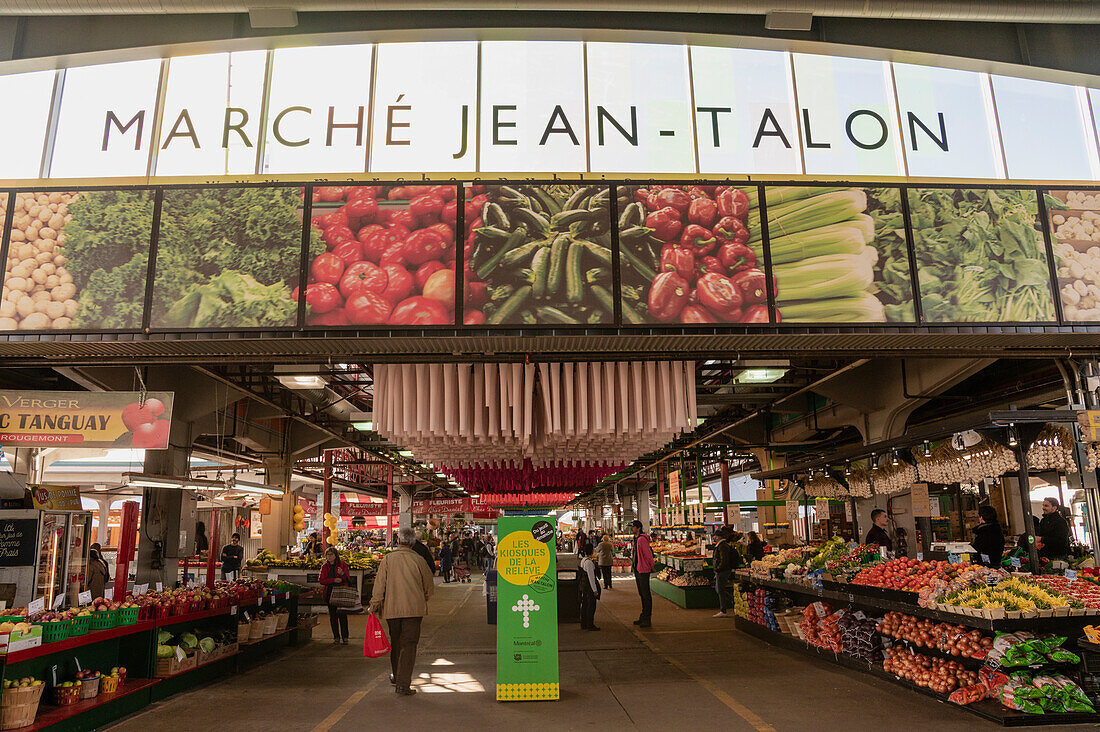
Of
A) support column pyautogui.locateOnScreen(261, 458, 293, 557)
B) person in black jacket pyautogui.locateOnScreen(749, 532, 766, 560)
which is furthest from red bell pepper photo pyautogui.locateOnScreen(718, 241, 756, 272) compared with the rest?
support column pyautogui.locateOnScreen(261, 458, 293, 557)

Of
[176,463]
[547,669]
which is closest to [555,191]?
[547,669]

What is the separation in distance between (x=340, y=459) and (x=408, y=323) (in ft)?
82.1

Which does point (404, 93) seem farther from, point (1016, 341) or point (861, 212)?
point (1016, 341)

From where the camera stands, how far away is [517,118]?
8.36 m

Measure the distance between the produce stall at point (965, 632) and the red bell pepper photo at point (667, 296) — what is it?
13.3ft

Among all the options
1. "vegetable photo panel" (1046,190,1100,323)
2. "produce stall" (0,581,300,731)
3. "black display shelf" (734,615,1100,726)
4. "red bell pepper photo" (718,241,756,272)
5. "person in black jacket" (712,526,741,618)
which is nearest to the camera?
"produce stall" (0,581,300,731)

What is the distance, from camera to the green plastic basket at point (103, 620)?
6.84m

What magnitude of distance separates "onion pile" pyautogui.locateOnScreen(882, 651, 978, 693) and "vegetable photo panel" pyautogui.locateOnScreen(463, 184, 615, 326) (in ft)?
16.4

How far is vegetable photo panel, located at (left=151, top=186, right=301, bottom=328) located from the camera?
6898mm

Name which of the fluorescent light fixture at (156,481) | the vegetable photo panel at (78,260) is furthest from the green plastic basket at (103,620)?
the fluorescent light fixture at (156,481)

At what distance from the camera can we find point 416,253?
281 inches

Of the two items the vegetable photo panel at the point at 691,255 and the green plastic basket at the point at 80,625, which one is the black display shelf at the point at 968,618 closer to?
the vegetable photo panel at the point at 691,255

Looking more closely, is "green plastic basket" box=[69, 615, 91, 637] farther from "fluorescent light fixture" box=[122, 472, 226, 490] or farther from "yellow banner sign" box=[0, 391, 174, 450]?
"fluorescent light fixture" box=[122, 472, 226, 490]

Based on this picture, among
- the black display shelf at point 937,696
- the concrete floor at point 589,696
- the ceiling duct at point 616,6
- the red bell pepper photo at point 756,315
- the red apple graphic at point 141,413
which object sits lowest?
the concrete floor at point 589,696
